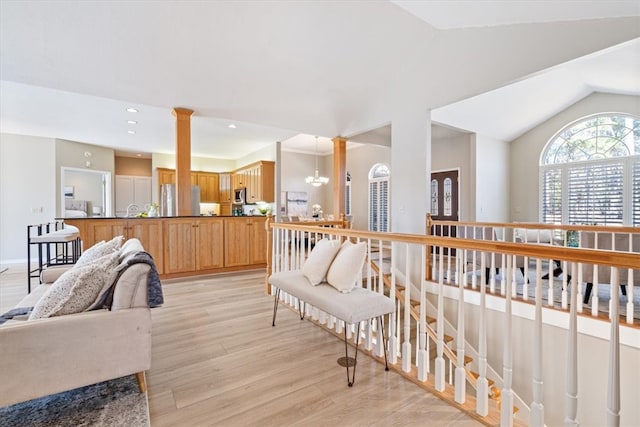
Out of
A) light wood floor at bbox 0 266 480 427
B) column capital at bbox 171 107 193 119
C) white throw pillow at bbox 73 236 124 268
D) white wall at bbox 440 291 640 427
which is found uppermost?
column capital at bbox 171 107 193 119

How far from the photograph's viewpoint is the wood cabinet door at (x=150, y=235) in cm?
416

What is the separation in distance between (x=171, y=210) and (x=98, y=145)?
427cm

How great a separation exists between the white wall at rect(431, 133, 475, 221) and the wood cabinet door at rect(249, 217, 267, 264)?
4.64 metres

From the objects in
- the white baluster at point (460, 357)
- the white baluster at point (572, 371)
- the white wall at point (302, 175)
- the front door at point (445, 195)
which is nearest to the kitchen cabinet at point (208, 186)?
the white wall at point (302, 175)

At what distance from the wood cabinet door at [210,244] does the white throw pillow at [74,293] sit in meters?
2.95

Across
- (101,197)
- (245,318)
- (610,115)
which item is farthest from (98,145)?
(610,115)

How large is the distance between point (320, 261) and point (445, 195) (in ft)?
19.1

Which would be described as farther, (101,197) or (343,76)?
(101,197)

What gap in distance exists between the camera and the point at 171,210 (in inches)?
197

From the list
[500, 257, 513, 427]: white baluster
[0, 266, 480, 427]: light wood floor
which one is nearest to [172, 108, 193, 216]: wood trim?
[0, 266, 480, 427]: light wood floor

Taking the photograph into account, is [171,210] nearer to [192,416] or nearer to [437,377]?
[192,416]

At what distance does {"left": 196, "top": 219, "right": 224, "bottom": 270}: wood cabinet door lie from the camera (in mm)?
4656

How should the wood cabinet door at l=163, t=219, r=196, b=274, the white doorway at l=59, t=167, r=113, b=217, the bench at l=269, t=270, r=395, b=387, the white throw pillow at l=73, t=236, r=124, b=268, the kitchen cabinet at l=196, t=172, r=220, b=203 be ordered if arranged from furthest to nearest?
1. the kitchen cabinet at l=196, t=172, r=220, b=203
2. the white doorway at l=59, t=167, r=113, b=217
3. the wood cabinet door at l=163, t=219, r=196, b=274
4. the white throw pillow at l=73, t=236, r=124, b=268
5. the bench at l=269, t=270, r=395, b=387

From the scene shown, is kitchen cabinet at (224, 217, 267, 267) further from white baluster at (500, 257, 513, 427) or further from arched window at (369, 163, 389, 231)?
arched window at (369, 163, 389, 231)
